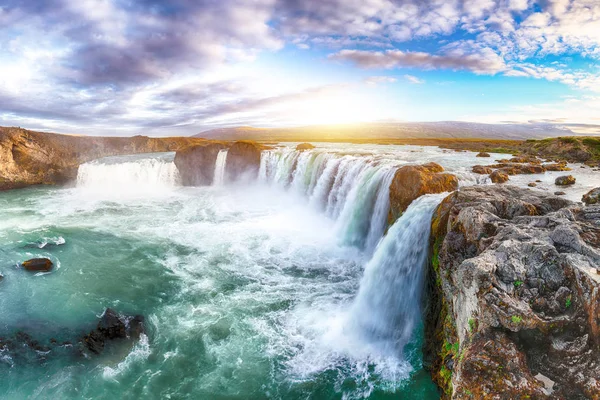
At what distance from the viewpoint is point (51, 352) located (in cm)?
1095

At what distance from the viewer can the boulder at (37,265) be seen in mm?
16953

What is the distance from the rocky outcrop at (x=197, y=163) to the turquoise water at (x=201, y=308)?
16100mm

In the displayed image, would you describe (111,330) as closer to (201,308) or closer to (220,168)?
(201,308)

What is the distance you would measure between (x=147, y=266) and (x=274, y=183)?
62.2ft

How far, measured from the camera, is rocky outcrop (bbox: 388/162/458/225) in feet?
50.2

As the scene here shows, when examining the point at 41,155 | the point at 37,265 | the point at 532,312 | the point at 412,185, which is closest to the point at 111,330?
the point at 37,265

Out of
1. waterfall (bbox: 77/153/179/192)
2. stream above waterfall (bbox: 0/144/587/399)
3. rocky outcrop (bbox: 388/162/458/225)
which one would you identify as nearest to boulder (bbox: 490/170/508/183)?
stream above waterfall (bbox: 0/144/587/399)

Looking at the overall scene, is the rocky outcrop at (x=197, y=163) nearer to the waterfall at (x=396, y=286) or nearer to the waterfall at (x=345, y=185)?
the waterfall at (x=345, y=185)

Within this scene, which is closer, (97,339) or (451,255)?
(451,255)

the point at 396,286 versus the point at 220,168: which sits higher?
the point at 220,168

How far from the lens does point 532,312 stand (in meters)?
5.04

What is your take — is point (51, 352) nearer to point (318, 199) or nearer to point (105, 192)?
point (318, 199)

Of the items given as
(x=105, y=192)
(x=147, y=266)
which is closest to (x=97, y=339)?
(x=147, y=266)

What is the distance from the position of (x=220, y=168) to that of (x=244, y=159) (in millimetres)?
4623
